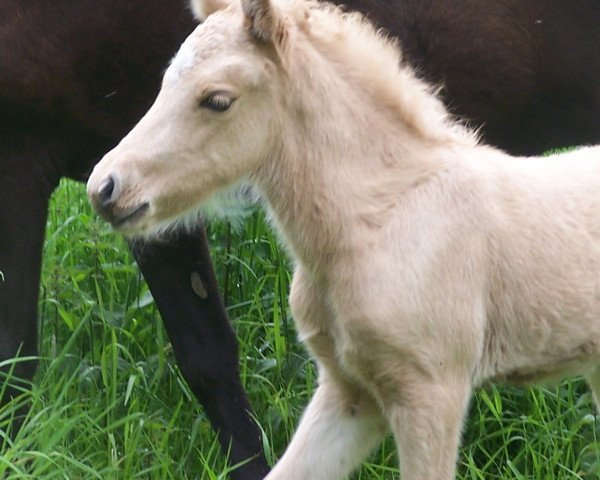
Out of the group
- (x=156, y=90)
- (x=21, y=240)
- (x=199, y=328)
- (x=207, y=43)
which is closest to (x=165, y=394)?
(x=199, y=328)

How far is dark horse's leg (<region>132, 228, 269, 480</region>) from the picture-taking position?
16.1ft

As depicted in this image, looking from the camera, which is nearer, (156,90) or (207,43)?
(207,43)

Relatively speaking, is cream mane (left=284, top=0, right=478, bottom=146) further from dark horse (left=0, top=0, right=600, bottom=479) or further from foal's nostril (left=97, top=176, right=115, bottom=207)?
dark horse (left=0, top=0, right=600, bottom=479)

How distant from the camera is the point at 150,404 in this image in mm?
5051

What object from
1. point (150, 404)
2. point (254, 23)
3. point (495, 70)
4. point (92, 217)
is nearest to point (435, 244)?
point (254, 23)

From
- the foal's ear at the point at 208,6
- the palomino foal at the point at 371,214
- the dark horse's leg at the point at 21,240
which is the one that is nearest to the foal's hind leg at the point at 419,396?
the palomino foal at the point at 371,214

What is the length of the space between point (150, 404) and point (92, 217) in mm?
1092

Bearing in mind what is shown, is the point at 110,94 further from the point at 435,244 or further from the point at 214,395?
the point at 435,244

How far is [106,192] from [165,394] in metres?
1.82

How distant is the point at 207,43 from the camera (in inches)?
142

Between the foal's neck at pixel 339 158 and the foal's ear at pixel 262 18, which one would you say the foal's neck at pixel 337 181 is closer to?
the foal's neck at pixel 339 158

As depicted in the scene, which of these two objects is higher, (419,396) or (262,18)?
(262,18)

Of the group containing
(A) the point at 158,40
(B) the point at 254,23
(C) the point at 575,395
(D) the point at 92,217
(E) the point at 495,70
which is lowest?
(D) the point at 92,217

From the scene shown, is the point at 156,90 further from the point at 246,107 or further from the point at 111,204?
the point at 111,204
